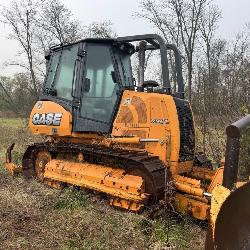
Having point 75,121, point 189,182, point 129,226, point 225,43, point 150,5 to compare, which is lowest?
point 129,226

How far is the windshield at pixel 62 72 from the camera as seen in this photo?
24.6 ft

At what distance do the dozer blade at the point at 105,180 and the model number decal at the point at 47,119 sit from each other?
2.40 ft

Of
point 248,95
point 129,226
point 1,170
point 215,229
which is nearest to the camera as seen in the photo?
point 215,229

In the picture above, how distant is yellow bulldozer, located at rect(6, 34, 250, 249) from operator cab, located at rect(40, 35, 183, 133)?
2 centimetres

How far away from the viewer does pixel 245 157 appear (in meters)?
7.63

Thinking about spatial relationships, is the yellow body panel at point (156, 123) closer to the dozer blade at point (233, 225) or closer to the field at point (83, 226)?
the field at point (83, 226)

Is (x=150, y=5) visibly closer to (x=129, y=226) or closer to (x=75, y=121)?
(x=75, y=121)

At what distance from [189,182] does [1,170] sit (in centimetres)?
515

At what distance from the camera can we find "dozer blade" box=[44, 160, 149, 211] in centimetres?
597

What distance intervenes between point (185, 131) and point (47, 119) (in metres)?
2.69

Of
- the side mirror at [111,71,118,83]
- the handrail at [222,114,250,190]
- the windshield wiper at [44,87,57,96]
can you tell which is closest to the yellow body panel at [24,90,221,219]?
the side mirror at [111,71,118,83]

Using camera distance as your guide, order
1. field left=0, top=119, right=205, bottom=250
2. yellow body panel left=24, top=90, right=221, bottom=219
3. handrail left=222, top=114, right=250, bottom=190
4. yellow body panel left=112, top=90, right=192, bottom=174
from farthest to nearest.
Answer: yellow body panel left=112, top=90, right=192, bottom=174
yellow body panel left=24, top=90, right=221, bottom=219
field left=0, top=119, right=205, bottom=250
handrail left=222, top=114, right=250, bottom=190

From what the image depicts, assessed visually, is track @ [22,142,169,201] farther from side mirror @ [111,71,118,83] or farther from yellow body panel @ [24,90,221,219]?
side mirror @ [111,71,118,83]

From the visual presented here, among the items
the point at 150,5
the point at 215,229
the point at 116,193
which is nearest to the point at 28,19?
the point at 150,5
